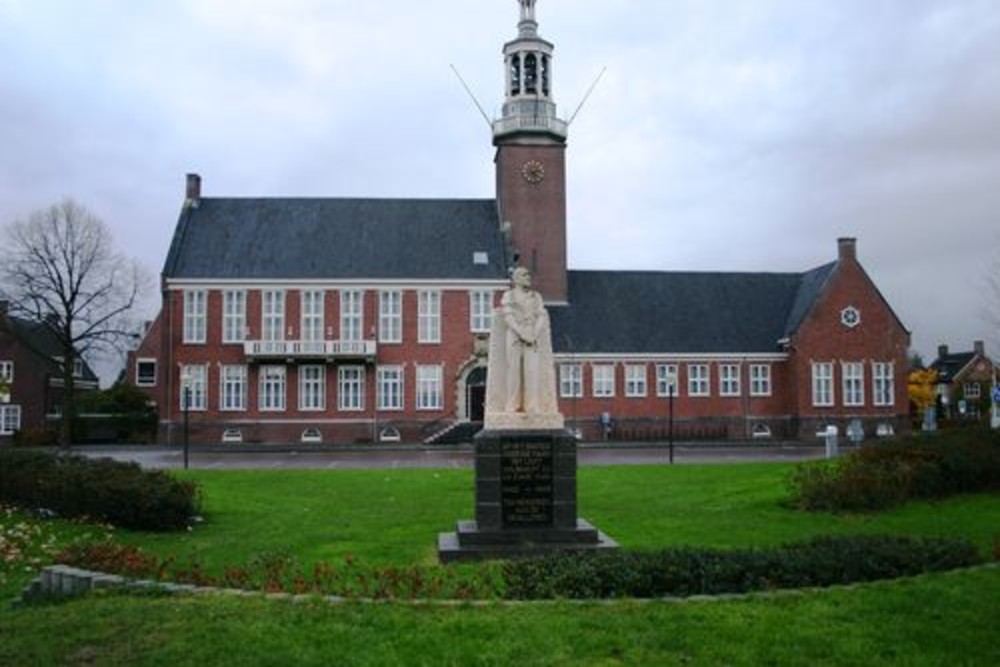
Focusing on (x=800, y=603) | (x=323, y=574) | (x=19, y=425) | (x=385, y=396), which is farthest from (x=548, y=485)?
(x=19, y=425)

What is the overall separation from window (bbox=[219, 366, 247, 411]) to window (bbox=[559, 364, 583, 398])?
17.0 metres

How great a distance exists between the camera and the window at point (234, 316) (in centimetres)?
5244

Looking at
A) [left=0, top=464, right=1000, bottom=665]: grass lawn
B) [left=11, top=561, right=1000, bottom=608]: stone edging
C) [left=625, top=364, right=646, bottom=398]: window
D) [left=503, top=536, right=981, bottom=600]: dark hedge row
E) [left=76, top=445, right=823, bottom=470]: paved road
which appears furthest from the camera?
[left=625, top=364, right=646, bottom=398]: window

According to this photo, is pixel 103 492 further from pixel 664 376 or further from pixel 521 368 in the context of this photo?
pixel 664 376

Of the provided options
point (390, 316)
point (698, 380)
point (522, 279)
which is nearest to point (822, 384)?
point (698, 380)

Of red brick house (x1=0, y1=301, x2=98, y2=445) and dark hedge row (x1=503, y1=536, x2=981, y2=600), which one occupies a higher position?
red brick house (x1=0, y1=301, x2=98, y2=445)

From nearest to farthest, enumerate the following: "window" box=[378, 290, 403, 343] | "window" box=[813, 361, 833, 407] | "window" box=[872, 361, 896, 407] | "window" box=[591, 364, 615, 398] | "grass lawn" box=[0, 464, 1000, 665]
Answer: "grass lawn" box=[0, 464, 1000, 665]
"window" box=[378, 290, 403, 343]
"window" box=[591, 364, 615, 398]
"window" box=[813, 361, 833, 407]
"window" box=[872, 361, 896, 407]

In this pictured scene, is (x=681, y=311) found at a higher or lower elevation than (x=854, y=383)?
higher

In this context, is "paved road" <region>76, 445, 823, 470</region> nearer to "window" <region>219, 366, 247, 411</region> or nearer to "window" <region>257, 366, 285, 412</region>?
"window" <region>219, 366, 247, 411</region>

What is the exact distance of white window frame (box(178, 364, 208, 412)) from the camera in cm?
5184

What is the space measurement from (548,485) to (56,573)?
6.41 meters

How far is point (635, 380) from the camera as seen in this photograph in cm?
5431

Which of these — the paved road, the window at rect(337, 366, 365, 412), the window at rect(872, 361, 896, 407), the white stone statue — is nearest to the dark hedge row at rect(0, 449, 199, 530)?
the white stone statue

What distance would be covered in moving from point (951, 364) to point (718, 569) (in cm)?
9857
